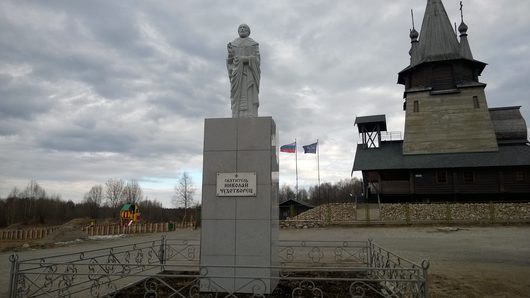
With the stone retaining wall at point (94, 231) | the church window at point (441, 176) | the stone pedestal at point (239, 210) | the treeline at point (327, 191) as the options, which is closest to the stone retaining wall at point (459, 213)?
the church window at point (441, 176)

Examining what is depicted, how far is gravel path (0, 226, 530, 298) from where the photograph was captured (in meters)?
9.45

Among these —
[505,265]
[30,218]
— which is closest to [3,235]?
[30,218]

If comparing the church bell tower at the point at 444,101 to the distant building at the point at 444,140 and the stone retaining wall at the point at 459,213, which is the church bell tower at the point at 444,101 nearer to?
the distant building at the point at 444,140

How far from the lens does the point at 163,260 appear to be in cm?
1231

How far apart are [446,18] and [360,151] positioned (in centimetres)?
1912

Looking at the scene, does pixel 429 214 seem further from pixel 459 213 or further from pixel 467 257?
pixel 467 257

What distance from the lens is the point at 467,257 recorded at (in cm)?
1469

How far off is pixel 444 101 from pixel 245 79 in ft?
120

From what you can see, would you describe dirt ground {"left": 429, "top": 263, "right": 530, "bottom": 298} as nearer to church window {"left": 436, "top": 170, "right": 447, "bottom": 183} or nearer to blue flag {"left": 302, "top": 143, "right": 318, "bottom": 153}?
church window {"left": 436, "top": 170, "right": 447, "bottom": 183}

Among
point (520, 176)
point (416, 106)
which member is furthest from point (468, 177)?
point (416, 106)

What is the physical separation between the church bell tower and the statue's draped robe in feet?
111

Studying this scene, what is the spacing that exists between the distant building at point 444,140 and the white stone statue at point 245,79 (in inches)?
1204

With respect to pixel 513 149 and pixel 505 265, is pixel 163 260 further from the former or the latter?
pixel 513 149

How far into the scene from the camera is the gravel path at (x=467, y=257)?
372 inches
